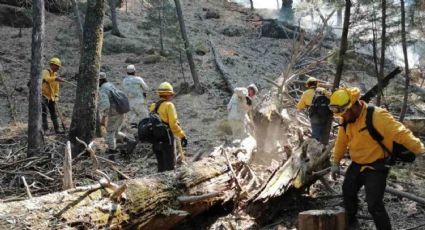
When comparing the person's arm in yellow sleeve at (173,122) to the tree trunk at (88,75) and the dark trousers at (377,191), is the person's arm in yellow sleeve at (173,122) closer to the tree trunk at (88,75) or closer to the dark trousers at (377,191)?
the tree trunk at (88,75)

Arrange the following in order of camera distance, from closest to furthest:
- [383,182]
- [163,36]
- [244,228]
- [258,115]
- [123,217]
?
[123,217] < [383,182] < [244,228] < [258,115] < [163,36]

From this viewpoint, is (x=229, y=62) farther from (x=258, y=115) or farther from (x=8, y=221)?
Result: (x=8, y=221)

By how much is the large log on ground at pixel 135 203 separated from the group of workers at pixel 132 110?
1.08 m

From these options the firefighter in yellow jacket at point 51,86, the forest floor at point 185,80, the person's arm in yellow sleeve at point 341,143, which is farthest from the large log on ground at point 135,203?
the firefighter in yellow jacket at point 51,86

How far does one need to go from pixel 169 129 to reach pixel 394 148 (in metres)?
3.80

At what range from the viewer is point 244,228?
6383 mm

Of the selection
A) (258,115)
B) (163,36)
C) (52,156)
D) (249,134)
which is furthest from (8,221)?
(163,36)

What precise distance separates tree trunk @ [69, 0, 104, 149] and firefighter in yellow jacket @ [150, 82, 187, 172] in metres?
2.56

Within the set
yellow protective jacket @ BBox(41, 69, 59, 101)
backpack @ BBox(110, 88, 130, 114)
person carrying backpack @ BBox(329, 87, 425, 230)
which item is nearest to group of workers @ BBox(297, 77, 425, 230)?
person carrying backpack @ BBox(329, 87, 425, 230)

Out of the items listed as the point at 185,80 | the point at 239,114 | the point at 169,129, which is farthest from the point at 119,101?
the point at 185,80

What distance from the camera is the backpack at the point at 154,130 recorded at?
762cm

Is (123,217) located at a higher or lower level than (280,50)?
lower

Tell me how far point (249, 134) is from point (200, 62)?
9.98 metres

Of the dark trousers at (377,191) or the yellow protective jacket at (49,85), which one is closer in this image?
the dark trousers at (377,191)
